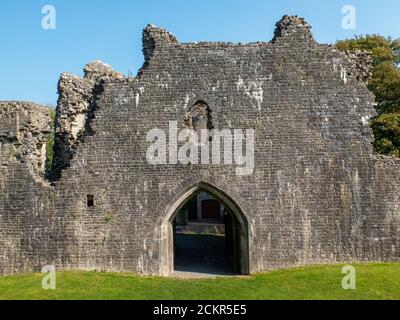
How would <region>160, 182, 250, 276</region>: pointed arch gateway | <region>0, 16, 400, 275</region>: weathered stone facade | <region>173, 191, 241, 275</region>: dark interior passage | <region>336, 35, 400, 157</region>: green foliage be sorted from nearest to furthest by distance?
<region>0, 16, 400, 275</region>: weathered stone facade → <region>160, 182, 250, 276</region>: pointed arch gateway → <region>173, 191, 241, 275</region>: dark interior passage → <region>336, 35, 400, 157</region>: green foliage

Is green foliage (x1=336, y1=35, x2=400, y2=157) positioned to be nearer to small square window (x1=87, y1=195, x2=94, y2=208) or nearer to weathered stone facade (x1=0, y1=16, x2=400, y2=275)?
weathered stone facade (x1=0, y1=16, x2=400, y2=275)

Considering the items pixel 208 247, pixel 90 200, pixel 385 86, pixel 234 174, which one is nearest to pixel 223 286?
pixel 234 174

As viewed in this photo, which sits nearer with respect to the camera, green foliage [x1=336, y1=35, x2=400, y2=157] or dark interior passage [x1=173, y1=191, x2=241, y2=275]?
dark interior passage [x1=173, y1=191, x2=241, y2=275]

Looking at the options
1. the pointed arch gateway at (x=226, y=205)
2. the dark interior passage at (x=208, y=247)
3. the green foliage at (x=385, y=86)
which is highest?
the green foliage at (x=385, y=86)

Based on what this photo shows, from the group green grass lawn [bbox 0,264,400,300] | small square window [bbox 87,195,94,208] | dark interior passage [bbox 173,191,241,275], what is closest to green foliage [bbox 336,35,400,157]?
dark interior passage [bbox 173,191,241,275]

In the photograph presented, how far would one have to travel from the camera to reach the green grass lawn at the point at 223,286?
1069 cm

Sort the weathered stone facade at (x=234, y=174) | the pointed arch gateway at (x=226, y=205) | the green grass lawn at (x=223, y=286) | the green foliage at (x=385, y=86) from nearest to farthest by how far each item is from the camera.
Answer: the green grass lawn at (x=223, y=286)
the weathered stone facade at (x=234, y=174)
the pointed arch gateway at (x=226, y=205)
the green foliage at (x=385, y=86)

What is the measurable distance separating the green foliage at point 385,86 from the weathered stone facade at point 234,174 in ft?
36.7

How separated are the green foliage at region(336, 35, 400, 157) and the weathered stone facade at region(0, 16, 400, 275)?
36.7ft

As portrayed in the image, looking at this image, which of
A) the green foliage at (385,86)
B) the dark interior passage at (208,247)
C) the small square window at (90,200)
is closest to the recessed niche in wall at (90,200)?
the small square window at (90,200)

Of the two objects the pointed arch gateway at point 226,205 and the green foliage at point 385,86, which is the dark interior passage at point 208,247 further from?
the green foliage at point 385,86

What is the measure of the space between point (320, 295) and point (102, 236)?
21.1ft

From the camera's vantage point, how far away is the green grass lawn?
10688 millimetres

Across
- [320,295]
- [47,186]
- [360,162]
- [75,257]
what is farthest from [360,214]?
[47,186]
